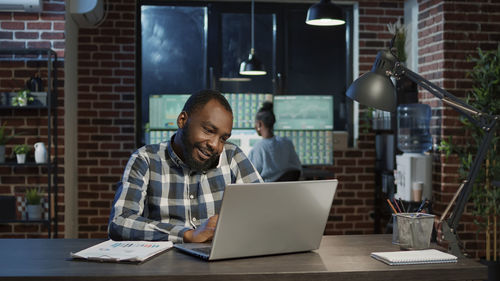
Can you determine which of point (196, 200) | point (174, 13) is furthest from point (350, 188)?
point (196, 200)

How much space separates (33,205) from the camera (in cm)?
416

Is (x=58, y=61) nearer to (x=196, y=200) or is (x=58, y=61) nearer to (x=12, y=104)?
(x=12, y=104)

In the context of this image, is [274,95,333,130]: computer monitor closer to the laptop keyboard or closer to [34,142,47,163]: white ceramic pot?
[34,142,47,163]: white ceramic pot

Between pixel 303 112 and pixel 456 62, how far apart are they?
61.9 inches

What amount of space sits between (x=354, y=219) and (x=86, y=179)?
8.48 ft

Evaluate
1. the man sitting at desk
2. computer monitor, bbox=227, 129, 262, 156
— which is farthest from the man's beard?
→ computer monitor, bbox=227, 129, 262, 156

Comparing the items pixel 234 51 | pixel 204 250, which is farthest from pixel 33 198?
pixel 204 250

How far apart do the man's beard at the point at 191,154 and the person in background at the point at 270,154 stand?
89.5 inches

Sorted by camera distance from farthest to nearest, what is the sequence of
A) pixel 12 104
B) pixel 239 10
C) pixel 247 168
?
pixel 239 10 < pixel 12 104 < pixel 247 168

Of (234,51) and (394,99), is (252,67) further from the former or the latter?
(394,99)

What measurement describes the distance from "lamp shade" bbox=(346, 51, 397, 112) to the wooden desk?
1.72 ft

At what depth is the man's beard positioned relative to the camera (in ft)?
6.67

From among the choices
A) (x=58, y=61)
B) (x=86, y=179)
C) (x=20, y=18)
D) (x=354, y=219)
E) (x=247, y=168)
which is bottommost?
(x=354, y=219)

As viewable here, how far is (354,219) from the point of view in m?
5.53
